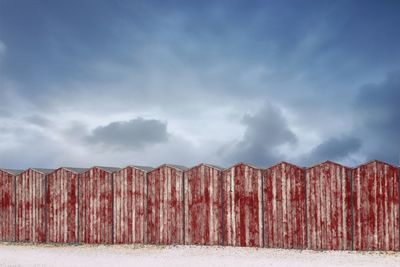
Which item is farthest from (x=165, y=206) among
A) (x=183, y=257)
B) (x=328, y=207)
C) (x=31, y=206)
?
(x=31, y=206)

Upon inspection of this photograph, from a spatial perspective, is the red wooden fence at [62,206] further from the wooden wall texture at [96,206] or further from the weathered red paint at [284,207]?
the weathered red paint at [284,207]

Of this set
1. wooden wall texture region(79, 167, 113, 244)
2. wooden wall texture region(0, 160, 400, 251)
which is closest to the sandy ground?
wooden wall texture region(0, 160, 400, 251)

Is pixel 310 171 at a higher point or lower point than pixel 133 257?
higher

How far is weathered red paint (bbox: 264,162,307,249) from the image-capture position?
30.8m

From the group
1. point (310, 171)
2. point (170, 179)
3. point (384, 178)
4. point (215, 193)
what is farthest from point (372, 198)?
point (170, 179)

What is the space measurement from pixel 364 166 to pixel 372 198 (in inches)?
60.5

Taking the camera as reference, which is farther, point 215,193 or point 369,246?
point 215,193

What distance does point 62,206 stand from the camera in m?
36.5

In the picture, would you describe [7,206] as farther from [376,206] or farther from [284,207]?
[376,206]

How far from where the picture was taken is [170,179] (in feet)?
111

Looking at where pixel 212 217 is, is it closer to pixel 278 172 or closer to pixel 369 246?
pixel 278 172

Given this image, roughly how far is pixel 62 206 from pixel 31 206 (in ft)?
7.51

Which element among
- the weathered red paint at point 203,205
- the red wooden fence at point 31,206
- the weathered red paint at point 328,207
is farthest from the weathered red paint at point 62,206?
the weathered red paint at point 328,207

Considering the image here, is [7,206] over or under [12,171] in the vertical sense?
under
